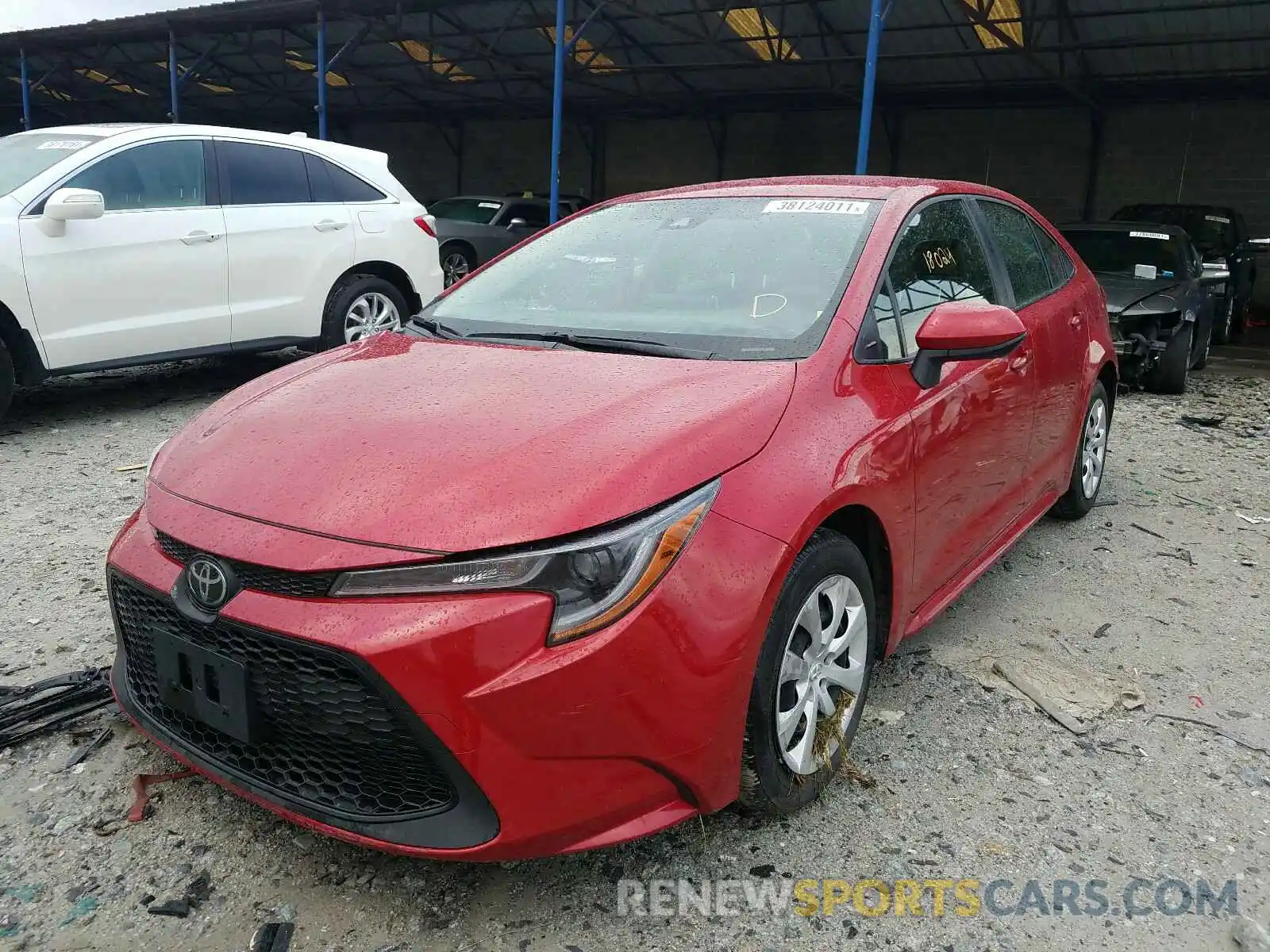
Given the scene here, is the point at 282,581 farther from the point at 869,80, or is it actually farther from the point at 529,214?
the point at 529,214

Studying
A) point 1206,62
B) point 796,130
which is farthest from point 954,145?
point 1206,62

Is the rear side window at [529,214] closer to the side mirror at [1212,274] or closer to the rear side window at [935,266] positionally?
the side mirror at [1212,274]

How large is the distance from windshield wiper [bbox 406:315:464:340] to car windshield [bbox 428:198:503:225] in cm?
1147

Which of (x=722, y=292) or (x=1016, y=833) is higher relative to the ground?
(x=722, y=292)

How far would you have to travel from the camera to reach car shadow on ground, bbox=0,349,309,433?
5.85 meters

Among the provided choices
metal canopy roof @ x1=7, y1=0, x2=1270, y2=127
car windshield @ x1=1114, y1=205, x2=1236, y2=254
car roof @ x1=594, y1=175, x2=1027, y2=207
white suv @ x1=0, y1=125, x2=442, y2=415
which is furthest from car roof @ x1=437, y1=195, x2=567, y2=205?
car roof @ x1=594, y1=175, x2=1027, y2=207

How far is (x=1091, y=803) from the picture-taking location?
7.83ft

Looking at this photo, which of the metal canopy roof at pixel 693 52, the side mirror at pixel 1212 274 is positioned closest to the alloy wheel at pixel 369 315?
the side mirror at pixel 1212 274

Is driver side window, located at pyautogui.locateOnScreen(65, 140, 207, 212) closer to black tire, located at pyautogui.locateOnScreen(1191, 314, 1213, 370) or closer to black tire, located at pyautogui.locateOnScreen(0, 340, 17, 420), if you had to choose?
black tire, located at pyautogui.locateOnScreen(0, 340, 17, 420)

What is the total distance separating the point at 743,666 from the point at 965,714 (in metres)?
1.20

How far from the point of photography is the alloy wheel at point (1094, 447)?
4344 mm

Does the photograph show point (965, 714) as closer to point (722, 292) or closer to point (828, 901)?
point (828, 901)

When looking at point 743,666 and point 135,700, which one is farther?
point 135,700

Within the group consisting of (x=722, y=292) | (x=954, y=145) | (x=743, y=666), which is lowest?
(x=743, y=666)
